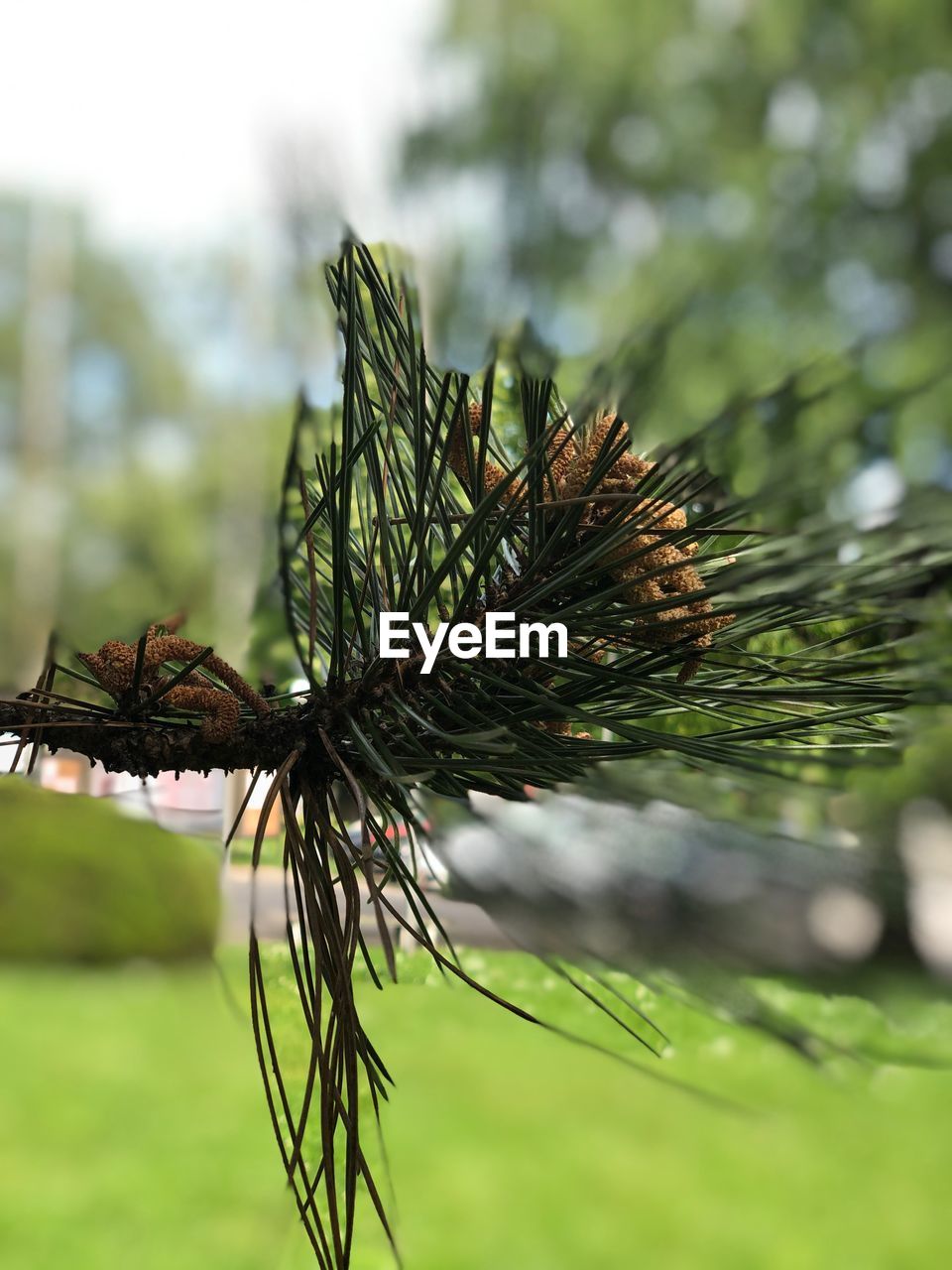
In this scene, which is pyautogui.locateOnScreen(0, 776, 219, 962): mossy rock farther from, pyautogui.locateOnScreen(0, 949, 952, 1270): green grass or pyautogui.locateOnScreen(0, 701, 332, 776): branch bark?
pyautogui.locateOnScreen(0, 701, 332, 776): branch bark

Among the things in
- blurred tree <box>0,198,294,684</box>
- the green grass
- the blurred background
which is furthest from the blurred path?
blurred tree <box>0,198,294,684</box>

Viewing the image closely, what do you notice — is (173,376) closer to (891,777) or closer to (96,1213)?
(96,1213)

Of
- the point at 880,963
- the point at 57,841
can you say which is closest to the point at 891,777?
the point at 880,963

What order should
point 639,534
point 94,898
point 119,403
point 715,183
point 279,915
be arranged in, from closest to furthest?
1. point 639,534
2. point 279,915
3. point 94,898
4. point 715,183
5. point 119,403

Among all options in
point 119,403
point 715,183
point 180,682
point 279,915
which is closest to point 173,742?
point 180,682

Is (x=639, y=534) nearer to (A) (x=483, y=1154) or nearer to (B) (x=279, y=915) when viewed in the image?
(B) (x=279, y=915)
